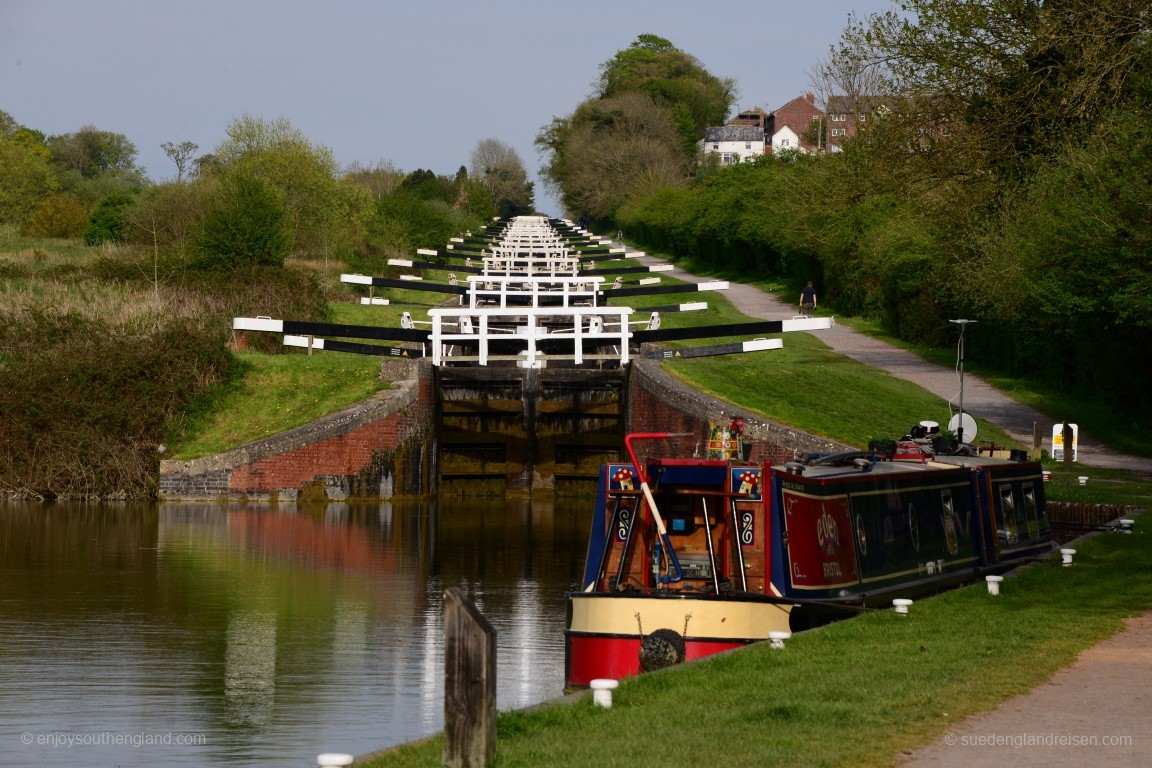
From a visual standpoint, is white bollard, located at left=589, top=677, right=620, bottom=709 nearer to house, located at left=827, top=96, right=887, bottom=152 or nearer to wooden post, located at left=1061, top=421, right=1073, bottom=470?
wooden post, located at left=1061, top=421, right=1073, bottom=470

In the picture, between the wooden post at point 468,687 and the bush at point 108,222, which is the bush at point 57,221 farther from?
the wooden post at point 468,687

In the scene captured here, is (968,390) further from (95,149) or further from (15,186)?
(95,149)

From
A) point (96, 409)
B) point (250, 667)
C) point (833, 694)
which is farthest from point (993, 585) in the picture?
point (96, 409)

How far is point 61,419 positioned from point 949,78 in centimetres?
2011

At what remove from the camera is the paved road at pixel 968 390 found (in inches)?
1128

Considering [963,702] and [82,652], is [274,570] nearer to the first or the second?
[82,652]

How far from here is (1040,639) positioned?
11.1 m

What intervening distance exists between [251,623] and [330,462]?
1110 centimetres

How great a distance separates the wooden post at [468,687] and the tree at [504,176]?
533 feet

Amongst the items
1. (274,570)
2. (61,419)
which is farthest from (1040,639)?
(61,419)

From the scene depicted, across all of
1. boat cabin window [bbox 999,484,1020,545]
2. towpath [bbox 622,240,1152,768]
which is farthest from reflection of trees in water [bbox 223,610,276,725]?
boat cabin window [bbox 999,484,1020,545]

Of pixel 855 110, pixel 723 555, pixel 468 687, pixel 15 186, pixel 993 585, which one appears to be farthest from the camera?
pixel 15 186

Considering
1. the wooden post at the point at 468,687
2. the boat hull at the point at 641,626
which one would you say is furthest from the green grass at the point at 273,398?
the wooden post at the point at 468,687

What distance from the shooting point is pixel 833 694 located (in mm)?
9047
